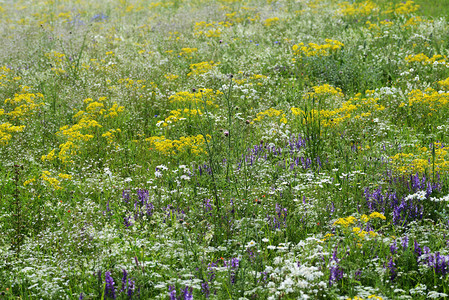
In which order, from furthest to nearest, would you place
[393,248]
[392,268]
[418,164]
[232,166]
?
[232,166] → [418,164] → [393,248] → [392,268]

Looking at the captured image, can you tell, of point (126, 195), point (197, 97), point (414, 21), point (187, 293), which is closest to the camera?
point (187, 293)

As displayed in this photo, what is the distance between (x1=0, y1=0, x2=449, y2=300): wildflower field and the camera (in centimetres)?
290

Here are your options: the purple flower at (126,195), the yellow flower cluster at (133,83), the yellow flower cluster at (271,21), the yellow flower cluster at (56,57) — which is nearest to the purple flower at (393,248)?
the purple flower at (126,195)

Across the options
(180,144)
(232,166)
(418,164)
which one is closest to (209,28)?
(180,144)

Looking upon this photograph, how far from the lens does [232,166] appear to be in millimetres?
4684

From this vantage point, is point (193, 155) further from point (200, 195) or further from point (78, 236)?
point (78, 236)

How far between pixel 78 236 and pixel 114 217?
0.61 meters

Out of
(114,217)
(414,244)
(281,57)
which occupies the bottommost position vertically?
(114,217)

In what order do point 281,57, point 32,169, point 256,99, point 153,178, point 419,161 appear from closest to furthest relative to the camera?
point 419,161, point 153,178, point 32,169, point 256,99, point 281,57

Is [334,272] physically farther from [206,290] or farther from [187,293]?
[187,293]

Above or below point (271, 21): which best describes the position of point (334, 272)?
below

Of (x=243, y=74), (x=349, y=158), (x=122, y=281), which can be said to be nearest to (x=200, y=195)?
(x=122, y=281)

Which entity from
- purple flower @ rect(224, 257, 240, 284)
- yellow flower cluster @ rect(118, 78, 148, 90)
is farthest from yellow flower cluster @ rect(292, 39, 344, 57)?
purple flower @ rect(224, 257, 240, 284)

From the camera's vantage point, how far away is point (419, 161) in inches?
156
